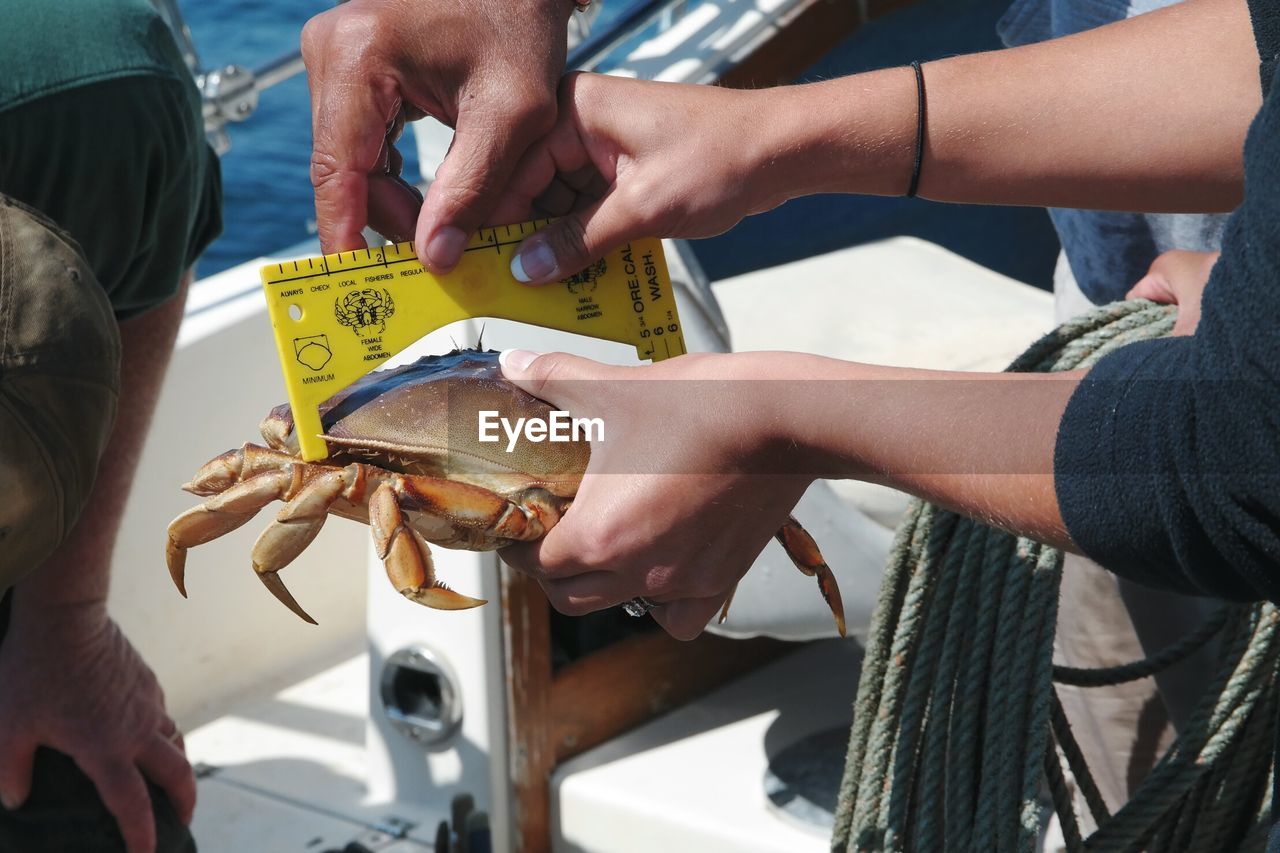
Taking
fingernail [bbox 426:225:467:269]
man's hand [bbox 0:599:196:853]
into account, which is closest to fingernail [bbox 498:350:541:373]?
fingernail [bbox 426:225:467:269]

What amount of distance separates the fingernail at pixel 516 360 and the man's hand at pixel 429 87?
126 millimetres

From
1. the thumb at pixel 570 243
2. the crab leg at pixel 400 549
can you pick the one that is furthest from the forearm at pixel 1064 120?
the crab leg at pixel 400 549

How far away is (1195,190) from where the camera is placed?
130cm

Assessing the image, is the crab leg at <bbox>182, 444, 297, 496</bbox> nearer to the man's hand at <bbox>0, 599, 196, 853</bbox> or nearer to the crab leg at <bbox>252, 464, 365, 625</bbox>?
the crab leg at <bbox>252, 464, 365, 625</bbox>

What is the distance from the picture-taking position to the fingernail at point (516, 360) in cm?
122

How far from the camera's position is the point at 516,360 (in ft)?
4.01

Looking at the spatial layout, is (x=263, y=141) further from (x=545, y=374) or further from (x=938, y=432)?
(x=938, y=432)

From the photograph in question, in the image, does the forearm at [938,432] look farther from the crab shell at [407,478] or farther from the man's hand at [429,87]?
the man's hand at [429,87]

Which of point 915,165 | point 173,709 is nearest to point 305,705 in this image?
point 173,709

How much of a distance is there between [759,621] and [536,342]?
2.32ft

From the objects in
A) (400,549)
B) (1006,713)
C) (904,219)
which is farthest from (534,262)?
(904,219)

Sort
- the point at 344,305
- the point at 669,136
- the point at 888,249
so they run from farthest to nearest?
the point at 888,249 < the point at 669,136 < the point at 344,305

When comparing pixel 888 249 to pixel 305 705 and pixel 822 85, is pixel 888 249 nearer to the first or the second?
pixel 305 705

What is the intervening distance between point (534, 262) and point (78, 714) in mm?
1167
